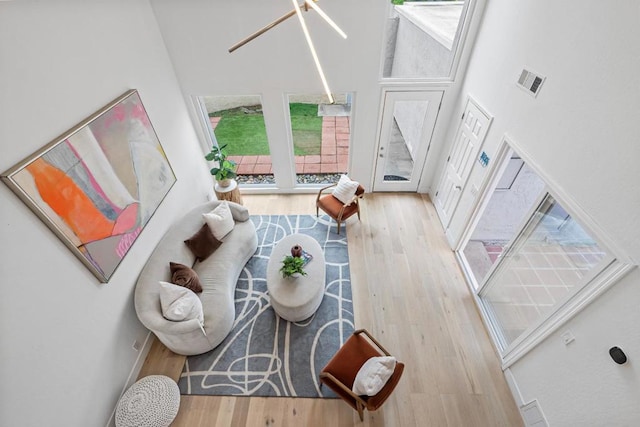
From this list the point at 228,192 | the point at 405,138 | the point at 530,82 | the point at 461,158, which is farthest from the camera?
the point at 405,138

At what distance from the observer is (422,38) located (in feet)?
14.0

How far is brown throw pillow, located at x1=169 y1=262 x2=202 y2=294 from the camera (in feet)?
10.6

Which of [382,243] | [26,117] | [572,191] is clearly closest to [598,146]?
[572,191]

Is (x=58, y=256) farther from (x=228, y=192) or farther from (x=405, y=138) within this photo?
(x=405, y=138)

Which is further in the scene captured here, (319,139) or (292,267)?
(319,139)

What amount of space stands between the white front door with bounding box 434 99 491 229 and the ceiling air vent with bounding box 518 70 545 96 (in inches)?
23.8

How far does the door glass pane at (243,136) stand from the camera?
16.0 ft

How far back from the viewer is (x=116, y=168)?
2.93m

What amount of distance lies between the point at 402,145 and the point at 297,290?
3662 mm

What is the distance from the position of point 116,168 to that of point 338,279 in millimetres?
2989

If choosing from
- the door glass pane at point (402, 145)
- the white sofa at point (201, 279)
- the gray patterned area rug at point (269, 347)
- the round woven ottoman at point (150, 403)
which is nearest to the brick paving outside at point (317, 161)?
the door glass pane at point (402, 145)

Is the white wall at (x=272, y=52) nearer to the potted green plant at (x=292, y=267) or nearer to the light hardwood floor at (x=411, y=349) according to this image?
the light hardwood floor at (x=411, y=349)

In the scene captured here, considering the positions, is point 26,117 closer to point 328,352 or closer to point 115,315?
point 115,315

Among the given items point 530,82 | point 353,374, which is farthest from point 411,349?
point 530,82
